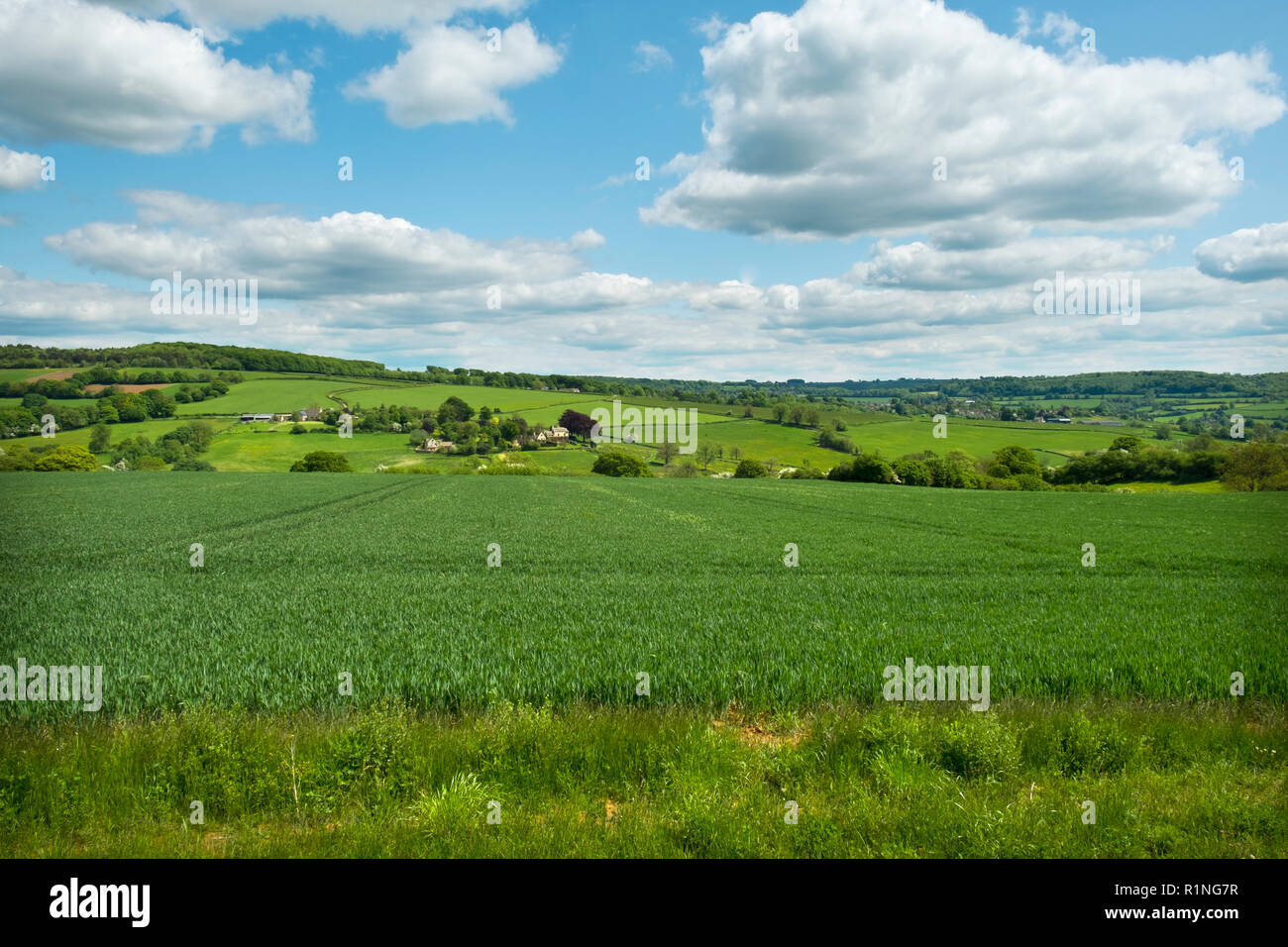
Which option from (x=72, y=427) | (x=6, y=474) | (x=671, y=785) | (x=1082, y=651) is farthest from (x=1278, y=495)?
(x=72, y=427)

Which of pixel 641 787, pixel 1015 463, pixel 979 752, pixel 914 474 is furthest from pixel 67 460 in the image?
pixel 1015 463

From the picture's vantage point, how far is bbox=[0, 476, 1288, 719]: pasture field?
8875 millimetres

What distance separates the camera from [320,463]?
76.5 meters

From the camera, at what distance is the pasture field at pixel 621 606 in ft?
29.1

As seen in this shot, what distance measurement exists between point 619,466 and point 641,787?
82.2 metres

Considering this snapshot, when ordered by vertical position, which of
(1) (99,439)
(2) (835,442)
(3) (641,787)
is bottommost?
(3) (641,787)

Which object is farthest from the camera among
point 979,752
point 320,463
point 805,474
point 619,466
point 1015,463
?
point 619,466

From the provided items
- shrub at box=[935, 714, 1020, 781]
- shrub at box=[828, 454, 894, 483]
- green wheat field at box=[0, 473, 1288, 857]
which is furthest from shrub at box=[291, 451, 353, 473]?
shrub at box=[935, 714, 1020, 781]

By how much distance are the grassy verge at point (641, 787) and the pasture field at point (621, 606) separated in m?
1.32

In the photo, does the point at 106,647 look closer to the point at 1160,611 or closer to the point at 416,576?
the point at 416,576

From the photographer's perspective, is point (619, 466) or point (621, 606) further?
point (619, 466)

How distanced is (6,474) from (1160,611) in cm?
8401

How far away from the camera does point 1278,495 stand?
1988 inches

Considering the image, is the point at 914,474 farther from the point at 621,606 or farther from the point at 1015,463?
the point at 621,606
